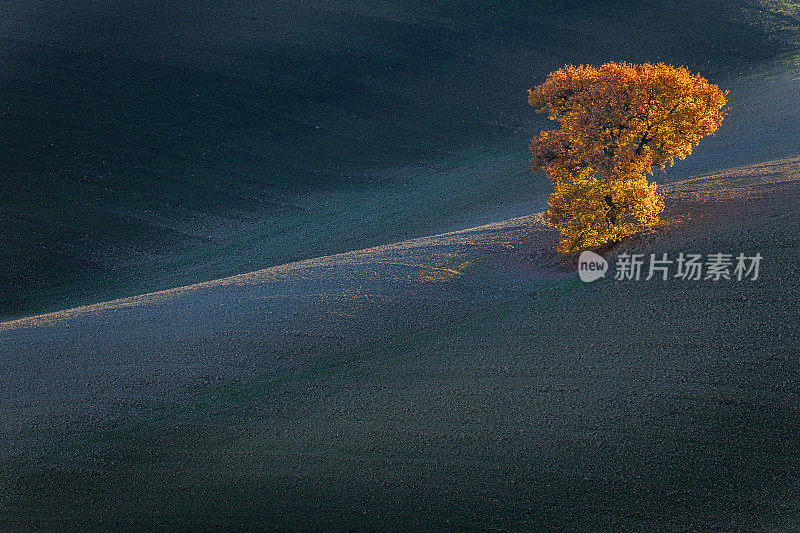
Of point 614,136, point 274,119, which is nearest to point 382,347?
point 614,136

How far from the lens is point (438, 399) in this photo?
19234 mm

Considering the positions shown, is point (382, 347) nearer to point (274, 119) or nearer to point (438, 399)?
point (438, 399)

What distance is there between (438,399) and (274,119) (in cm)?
4067

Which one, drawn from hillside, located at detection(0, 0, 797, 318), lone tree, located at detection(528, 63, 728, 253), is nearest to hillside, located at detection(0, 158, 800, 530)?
lone tree, located at detection(528, 63, 728, 253)

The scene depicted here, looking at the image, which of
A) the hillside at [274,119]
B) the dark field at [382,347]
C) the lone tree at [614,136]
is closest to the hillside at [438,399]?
the dark field at [382,347]

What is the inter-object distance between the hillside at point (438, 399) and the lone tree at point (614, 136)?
1807 millimetres

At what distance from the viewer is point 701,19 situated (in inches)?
2474

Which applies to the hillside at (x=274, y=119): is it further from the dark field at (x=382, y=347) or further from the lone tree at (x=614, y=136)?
the lone tree at (x=614, y=136)

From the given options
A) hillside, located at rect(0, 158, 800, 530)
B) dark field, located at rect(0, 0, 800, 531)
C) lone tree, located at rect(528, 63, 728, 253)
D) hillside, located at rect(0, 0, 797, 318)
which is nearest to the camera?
hillside, located at rect(0, 158, 800, 530)

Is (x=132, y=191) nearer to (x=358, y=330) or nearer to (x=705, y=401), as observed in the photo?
(x=358, y=330)

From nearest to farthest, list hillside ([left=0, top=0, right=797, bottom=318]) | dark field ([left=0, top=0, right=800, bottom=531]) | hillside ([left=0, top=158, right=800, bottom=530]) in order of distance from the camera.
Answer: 1. hillside ([left=0, top=158, right=800, bottom=530])
2. dark field ([left=0, top=0, right=800, bottom=531])
3. hillside ([left=0, top=0, right=797, bottom=318])

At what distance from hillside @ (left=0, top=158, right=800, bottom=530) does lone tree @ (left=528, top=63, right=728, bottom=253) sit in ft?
5.93

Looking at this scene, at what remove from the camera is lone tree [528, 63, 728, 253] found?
73.9 ft

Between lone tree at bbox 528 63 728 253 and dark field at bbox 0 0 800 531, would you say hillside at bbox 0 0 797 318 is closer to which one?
dark field at bbox 0 0 800 531
